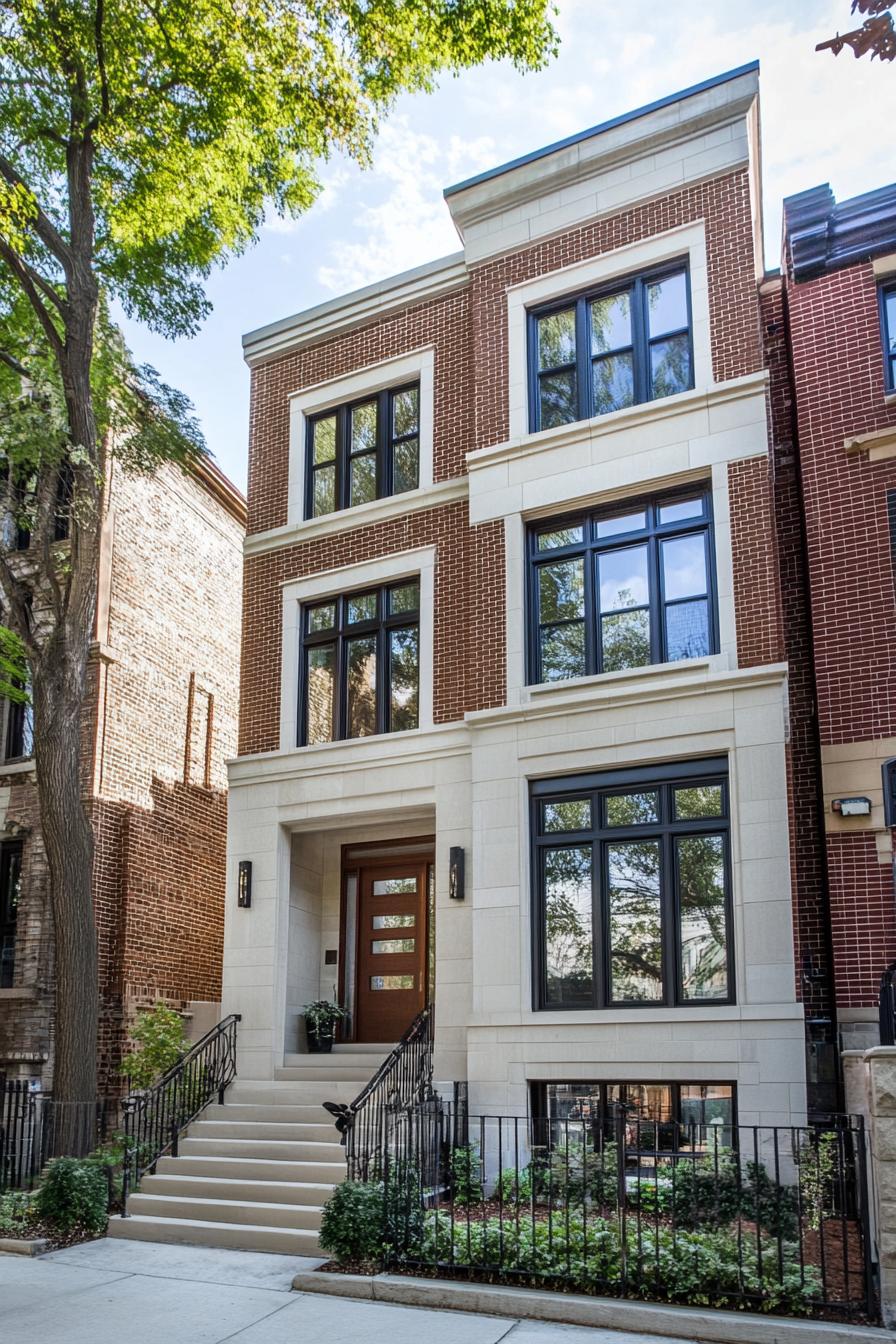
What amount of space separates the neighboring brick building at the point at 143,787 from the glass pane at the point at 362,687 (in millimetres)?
4369

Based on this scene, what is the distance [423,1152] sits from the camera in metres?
12.1

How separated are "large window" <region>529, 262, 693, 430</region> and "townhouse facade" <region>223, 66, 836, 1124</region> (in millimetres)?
39

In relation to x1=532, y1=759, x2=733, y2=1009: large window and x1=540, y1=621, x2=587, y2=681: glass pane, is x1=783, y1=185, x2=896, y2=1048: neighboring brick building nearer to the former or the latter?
x1=532, y1=759, x2=733, y2=1009: large window

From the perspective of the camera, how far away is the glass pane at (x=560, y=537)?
1469cm

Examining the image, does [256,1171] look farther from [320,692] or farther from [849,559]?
[849,559]

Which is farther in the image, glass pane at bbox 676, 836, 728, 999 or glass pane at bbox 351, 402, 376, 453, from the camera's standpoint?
glass pane at bbox 351, 402, 376, 453

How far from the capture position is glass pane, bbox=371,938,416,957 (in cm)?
1602

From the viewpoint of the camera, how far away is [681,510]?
46.0ft

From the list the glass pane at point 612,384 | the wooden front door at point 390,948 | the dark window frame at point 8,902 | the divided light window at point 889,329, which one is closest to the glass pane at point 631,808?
the wooden front door at point 390,948

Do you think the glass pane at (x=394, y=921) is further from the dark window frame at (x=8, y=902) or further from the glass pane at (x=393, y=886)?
the dark window frame at (x=8, y=902)

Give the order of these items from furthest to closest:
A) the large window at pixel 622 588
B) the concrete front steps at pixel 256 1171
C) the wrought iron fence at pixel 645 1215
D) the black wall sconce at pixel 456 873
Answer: the black wall sconce at pixel 456 873, the large window at pixel 622 588, the concrete front steps at pixel 256 1171, the wrought iron fence at pixel 645 1215

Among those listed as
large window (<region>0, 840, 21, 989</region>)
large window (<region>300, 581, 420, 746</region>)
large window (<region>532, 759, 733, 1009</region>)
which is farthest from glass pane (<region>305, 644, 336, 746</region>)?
large window (<region>0, 840, 21, 989</region>)

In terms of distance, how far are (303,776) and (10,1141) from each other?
5.39 meters

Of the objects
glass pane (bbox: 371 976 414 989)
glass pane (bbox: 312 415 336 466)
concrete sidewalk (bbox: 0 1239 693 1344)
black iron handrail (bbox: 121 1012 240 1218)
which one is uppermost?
glass pane (bbox: 312 415 336 466)
